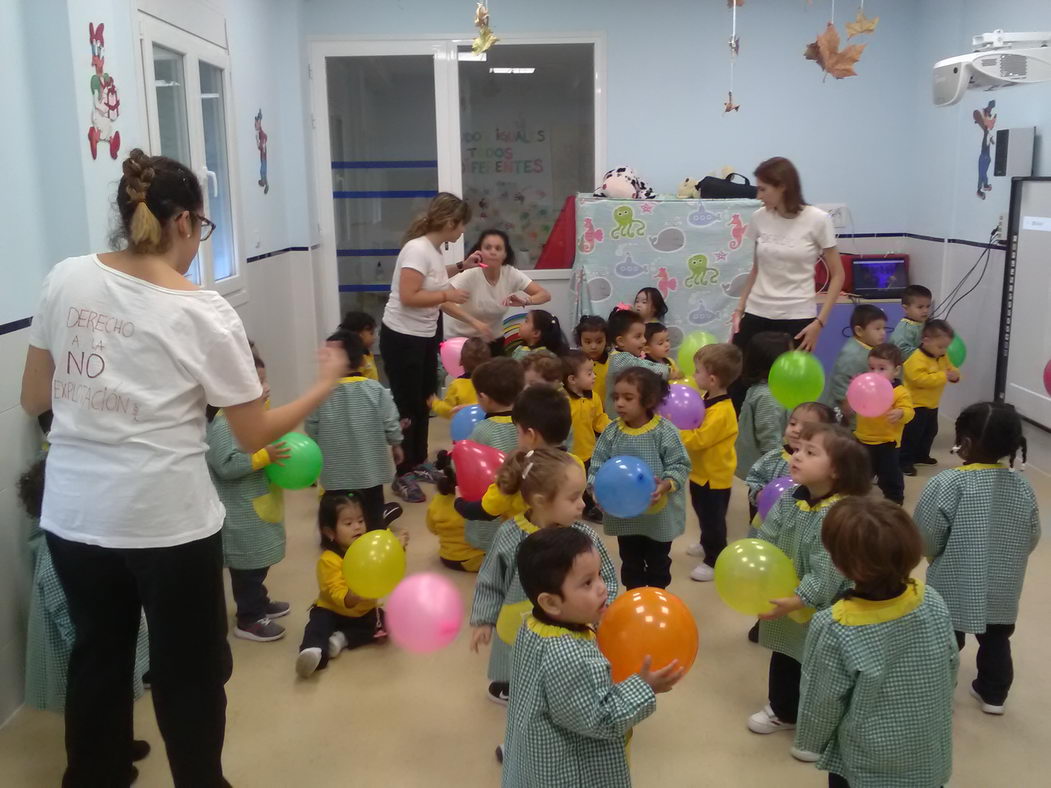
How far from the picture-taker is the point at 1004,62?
159 inches

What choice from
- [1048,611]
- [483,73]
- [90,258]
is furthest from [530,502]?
[483,73]

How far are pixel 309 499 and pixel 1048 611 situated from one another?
3.13m

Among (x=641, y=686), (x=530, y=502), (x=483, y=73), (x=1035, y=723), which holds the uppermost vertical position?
(x=483, y=73)

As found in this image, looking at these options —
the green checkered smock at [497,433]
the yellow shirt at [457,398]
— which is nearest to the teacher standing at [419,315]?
the yellow shirt at [457,398]

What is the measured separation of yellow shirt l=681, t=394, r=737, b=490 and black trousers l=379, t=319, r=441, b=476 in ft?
4.87

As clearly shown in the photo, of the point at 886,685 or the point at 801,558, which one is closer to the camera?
the point at 886,685

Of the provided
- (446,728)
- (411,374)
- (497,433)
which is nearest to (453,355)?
(411,374)

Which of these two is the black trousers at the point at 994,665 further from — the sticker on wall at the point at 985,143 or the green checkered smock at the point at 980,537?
the sticker on wall at the point at 985,143

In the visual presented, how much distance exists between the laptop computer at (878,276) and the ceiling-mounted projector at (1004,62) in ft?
5.83

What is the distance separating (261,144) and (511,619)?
4.20 meters

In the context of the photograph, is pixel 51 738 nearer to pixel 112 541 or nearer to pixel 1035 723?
pixel 112 541

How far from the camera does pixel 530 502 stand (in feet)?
6.93

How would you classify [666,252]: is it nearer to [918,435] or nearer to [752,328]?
[752,328]

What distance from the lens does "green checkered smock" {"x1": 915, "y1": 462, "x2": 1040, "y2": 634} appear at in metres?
2.37
